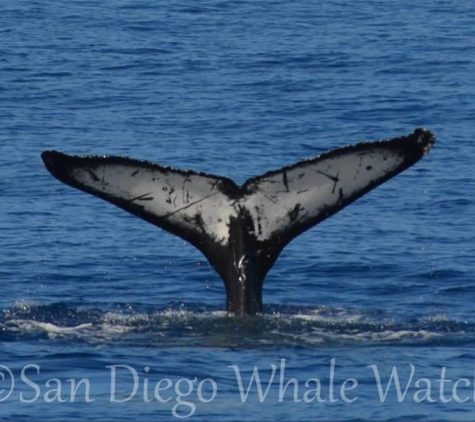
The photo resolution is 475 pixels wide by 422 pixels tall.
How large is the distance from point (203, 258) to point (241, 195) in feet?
18.1

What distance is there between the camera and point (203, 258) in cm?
1828

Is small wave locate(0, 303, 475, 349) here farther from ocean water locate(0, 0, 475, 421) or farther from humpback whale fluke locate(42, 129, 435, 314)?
humpback whale fluke locate(42, 129, 435, 314)

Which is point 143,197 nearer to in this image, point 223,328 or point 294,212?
point 294,212

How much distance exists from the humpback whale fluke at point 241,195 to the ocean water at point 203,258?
0.66 meters

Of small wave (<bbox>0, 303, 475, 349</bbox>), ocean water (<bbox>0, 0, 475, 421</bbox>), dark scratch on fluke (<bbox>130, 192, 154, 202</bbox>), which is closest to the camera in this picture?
ocean water (<bbox>0, 0, 475, 421</bbox>)

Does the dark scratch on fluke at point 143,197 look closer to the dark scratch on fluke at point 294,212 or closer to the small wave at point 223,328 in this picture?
the dark scratch on fluke at point 294,212

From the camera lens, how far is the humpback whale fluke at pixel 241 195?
12.4m

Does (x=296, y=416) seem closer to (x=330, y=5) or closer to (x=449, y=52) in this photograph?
(x=449, y=52)

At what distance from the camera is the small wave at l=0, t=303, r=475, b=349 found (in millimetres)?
13211

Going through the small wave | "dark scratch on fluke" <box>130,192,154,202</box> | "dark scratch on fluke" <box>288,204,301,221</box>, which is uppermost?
"dark scratch on fluke" <box>130,192,154,202</box>

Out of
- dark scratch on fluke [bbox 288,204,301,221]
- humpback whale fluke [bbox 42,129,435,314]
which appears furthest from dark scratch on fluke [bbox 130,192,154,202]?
dark scratch on fluke [bbox 288,204,301,221]

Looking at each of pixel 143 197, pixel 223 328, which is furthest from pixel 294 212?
pixel 223 328

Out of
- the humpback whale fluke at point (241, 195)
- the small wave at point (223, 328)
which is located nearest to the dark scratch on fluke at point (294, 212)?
the humpback whale fluke at point (241, 195)

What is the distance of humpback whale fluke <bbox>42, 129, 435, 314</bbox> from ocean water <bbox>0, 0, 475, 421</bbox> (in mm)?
661
